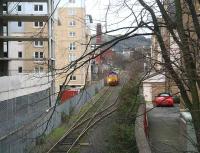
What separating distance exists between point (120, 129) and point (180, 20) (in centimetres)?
1012

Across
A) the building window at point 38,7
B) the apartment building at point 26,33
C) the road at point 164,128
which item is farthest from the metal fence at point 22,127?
the building window at point 38,7

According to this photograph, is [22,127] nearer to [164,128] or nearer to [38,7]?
[164,128]

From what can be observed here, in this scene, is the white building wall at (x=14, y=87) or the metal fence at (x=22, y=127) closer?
the metal fence at (x=22, y=127)

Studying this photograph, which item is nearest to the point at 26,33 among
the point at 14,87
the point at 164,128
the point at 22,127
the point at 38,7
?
the point at 38,7

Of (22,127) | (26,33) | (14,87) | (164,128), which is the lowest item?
(164,128)

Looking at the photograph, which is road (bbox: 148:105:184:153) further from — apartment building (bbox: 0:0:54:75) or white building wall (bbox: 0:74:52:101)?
apartment building (bbox: 0:0:54:75)

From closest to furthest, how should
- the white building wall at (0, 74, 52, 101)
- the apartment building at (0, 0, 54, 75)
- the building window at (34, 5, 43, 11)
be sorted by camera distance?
the white building wall at (0, 74, 52, 101), the apartment building at (0, 0, 54, 75), the building window at (34, 5, 43, 11)

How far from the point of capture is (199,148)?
818 centimetres

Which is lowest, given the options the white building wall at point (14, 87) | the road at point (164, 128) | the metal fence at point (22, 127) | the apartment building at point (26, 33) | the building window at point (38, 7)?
the road at point (164, 128)

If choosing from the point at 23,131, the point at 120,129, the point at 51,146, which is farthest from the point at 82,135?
the point at 120,129

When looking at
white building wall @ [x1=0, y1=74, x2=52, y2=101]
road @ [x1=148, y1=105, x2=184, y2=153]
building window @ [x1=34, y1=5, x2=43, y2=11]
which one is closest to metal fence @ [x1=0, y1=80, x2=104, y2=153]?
white building wall @ [x1=0, y1=74, x2=52, y2=101]

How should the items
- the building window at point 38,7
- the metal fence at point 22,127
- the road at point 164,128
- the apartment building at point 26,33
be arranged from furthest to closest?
the building window at point 38,7 < the apartment building at point 26,33 < the road at point 164,128 < the metal fence at point 22,127

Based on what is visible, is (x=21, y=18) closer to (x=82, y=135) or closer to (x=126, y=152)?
(x=82, y=135)

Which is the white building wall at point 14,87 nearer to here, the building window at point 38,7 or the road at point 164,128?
the road at point 164,128
